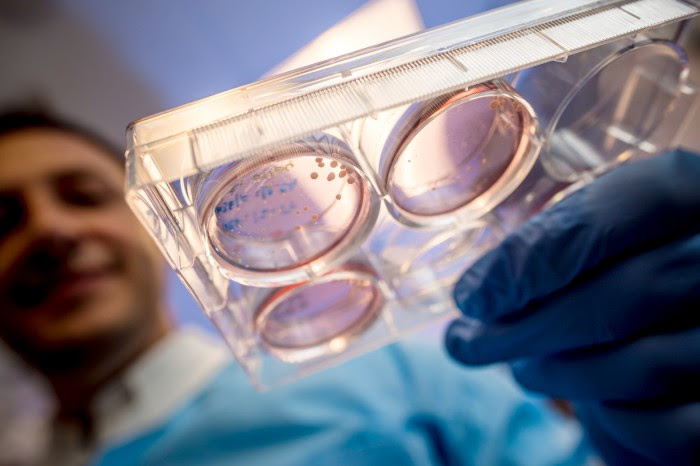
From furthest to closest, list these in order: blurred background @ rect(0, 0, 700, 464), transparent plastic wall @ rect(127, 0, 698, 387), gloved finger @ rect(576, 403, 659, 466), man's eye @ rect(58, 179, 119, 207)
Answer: man's eye @ rect(58, 179, 119, 207), blurred background @ rect(0, 0, 700, 464), gloved finger @ rect(576, 403, 659, 466), transparent plastic wall @ rect(127, 0, 698, 387)

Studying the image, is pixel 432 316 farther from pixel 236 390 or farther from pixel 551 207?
pixel 236 390

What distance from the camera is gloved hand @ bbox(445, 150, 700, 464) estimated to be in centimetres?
68

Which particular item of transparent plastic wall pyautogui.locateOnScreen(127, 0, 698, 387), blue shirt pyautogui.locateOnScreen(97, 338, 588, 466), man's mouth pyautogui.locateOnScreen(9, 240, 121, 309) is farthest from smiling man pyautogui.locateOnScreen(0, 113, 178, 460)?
transparent plastic wall pyautogui.locateOnScreen(127, 0, 698, 387)

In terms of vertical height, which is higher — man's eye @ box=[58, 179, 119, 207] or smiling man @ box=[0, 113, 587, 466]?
man's eye @ box=[58, 179, 119, 207]

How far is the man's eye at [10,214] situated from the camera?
4.13 ft

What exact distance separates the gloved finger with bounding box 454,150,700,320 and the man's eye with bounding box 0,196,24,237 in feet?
3.84

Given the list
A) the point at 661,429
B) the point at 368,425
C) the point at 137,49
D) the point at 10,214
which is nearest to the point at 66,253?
the point at 10,214

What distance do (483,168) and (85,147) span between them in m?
1.14

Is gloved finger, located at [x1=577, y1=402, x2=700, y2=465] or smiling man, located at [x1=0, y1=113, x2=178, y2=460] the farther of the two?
smiling man, located at [x1=0, y1=113, x2=178, y2=460]

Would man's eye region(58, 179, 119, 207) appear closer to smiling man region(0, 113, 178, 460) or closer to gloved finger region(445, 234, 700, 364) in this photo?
smiling man region(0, 113, 178, 460)

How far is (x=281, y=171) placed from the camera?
0.60m

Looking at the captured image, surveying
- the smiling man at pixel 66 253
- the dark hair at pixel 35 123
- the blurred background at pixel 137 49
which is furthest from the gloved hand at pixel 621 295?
the dark hair at pixel 35 123

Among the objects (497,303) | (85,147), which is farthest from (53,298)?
(497,303)

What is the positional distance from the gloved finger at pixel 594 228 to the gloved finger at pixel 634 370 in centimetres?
13
